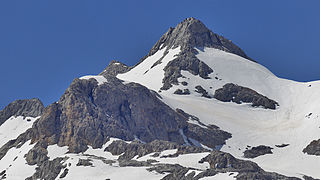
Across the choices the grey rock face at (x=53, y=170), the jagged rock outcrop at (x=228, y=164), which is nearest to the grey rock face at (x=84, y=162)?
the grey rock face at (x=53, y=170)

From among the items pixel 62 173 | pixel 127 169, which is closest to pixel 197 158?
pixel 127 169

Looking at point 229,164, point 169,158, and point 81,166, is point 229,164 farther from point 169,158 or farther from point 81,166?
point 81,166

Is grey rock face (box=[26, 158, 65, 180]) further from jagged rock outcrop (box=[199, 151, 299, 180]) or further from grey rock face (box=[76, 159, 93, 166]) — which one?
jagged rock outcrop (box=[199, 151, 299, 180])

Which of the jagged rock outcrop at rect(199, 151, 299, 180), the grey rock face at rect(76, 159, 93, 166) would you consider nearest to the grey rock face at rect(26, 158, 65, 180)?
the grey rock face at rect(76, 159, 93, 166)

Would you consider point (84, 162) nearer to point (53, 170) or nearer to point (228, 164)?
point (53, 170)

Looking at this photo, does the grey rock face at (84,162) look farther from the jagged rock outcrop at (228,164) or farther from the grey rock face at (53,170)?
the jagged rock outcrop at (228,164)

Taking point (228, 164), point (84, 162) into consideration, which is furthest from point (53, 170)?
point (228, 164)

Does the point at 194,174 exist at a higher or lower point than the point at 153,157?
lower

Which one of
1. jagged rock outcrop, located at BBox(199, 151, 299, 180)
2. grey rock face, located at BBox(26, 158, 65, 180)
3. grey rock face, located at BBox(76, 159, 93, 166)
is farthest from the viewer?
grey rock face, located at BBox(26, 158, 65, 180)

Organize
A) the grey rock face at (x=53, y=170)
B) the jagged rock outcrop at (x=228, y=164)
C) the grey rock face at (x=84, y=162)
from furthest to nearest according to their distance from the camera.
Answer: the grey rock face at (x=53, y=170), the grey rock face at (x=84, y=162), the jagged rock outcrop at (x=228, y=164)

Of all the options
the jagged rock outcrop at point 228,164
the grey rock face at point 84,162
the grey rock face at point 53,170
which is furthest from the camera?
the grey rock face at point 53,170

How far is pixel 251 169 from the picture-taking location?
184 metres

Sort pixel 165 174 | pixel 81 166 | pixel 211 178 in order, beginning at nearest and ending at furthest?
pixel 211 178, pixel 165 174, pixel 81 166

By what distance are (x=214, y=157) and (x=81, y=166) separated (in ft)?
99.0
